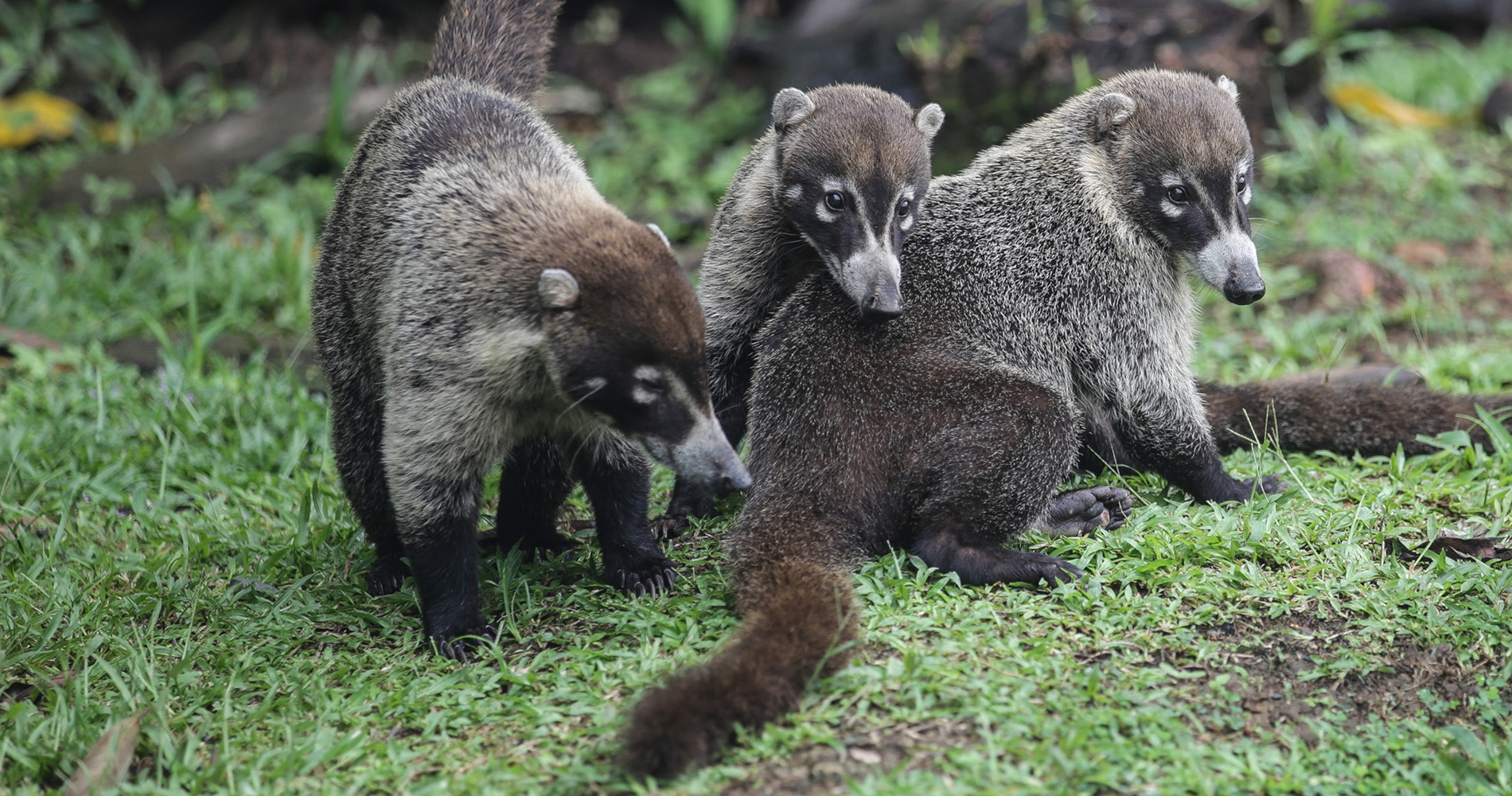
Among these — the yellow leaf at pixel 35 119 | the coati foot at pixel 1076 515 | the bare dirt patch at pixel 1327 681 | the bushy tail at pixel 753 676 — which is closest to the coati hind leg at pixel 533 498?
the bushy tail at pixel 753 676

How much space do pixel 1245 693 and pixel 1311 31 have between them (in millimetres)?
6478

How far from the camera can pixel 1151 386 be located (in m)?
4.91

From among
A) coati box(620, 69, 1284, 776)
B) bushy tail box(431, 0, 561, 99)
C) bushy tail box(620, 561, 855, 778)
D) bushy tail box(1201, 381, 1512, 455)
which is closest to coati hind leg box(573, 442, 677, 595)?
coati box(620, 69, 1284, 776)

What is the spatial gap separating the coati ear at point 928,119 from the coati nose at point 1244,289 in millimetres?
1397

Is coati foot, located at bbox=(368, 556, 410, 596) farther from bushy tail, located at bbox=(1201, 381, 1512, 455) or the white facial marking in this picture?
bushy tail, located at bbox=(1201, 381, 1512, 455)

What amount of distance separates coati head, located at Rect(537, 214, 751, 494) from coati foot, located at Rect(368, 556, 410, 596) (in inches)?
56.2

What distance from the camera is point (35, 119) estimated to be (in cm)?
947

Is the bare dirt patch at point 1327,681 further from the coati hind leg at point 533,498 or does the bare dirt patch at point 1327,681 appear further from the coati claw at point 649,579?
the coati hind leg at point 533,498

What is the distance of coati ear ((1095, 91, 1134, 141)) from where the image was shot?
16.5 feet

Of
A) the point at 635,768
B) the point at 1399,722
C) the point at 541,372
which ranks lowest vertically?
the point at 1399,722

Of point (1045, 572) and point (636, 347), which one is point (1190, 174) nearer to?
point (1045, 572)

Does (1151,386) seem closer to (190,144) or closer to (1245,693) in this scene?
(1245,693)

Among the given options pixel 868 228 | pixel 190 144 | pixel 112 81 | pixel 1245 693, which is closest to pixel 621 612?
pixel 868 228

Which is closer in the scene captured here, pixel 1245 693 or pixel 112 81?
pixel 1245 693
